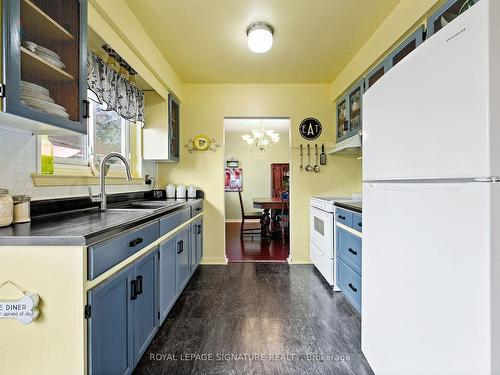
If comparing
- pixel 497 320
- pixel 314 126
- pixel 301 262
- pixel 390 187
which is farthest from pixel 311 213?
pixel 497 320

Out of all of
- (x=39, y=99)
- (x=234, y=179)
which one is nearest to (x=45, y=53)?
(x=39, y=99)

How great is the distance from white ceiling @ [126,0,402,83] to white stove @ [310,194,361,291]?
5.02ft

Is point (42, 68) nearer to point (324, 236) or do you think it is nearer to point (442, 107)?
point (442, 107)

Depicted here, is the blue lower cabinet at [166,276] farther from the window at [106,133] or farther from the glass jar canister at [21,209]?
the window at [106,133]

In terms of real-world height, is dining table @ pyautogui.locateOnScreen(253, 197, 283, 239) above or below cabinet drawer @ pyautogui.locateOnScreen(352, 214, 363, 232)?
below

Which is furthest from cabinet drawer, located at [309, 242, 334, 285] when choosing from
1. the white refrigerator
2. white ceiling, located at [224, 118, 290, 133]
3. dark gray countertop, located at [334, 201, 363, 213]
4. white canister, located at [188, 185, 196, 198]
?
white ceiling, located at [224, 118, 290, 133]

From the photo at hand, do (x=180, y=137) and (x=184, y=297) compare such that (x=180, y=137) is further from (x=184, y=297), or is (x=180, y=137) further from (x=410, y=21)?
(x=410, y=21)

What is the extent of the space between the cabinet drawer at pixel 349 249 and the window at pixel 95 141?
2.24m

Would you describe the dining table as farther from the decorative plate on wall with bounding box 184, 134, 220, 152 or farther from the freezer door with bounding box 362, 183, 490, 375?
the freezer door with bounding box 362, 183, 490, 375

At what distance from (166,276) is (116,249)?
823 mm

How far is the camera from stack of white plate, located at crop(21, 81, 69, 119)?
44.1 inches

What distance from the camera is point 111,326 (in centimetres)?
116

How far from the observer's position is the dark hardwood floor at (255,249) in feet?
12.1

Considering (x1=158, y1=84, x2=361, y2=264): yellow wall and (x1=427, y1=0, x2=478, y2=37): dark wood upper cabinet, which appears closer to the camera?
(x1=427, y1=0, x2=478, y2=37): dark wood upper cabinet
